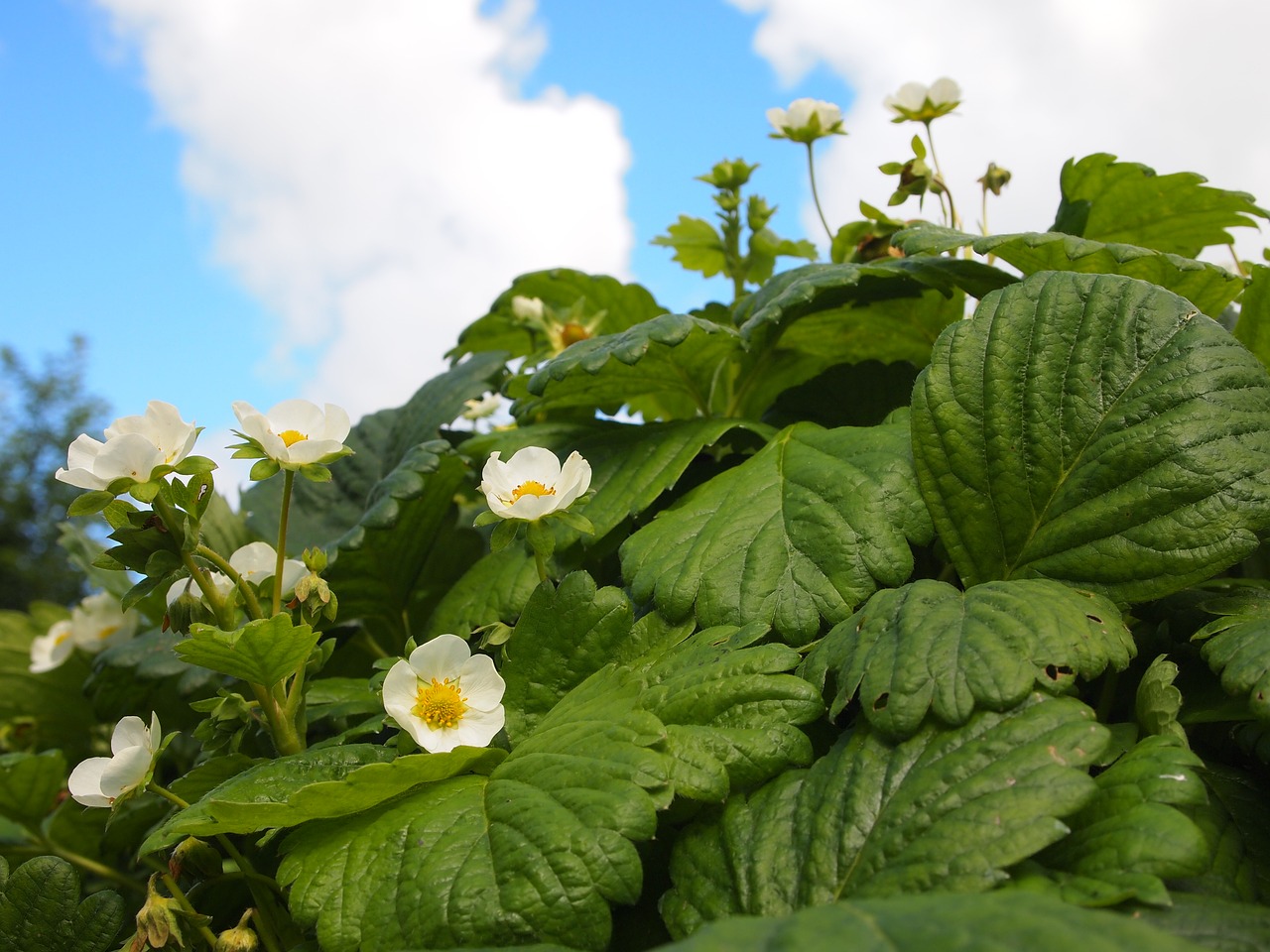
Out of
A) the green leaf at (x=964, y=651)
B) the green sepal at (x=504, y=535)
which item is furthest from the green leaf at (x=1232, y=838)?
the green sepal at (x=504, y=535)

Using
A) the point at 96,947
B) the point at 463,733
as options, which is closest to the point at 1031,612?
the point at 463,733

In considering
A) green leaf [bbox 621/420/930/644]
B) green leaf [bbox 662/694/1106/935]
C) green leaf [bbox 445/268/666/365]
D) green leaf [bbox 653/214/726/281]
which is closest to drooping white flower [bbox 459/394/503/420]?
green leaf [bbox 445/268/666/365]

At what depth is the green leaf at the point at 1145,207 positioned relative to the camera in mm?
1305

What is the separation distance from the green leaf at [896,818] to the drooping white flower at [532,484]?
0.34 meters

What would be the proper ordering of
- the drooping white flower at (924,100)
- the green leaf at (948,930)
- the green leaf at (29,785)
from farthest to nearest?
the drooping white flower at (924,100) → the green leaf at (29,785) → the green leaf at (948,930)

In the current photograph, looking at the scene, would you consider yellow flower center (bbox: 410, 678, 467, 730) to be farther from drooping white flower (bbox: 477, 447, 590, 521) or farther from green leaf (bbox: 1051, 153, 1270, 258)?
green leaf (bbox: 1051, 153, 1270, 258)

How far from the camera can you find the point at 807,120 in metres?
1.67

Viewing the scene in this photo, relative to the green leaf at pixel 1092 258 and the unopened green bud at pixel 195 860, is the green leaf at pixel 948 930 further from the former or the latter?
the green leaf at pixel 1092 258

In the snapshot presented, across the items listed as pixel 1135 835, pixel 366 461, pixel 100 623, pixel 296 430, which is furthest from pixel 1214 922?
pixel 100 623

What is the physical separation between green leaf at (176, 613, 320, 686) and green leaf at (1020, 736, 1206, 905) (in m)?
0.59

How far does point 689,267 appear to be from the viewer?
1.94m

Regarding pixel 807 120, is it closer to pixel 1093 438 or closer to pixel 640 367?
pixel 640 367

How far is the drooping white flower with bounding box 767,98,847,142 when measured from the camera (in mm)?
1669

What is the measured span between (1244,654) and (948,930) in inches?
14.8
